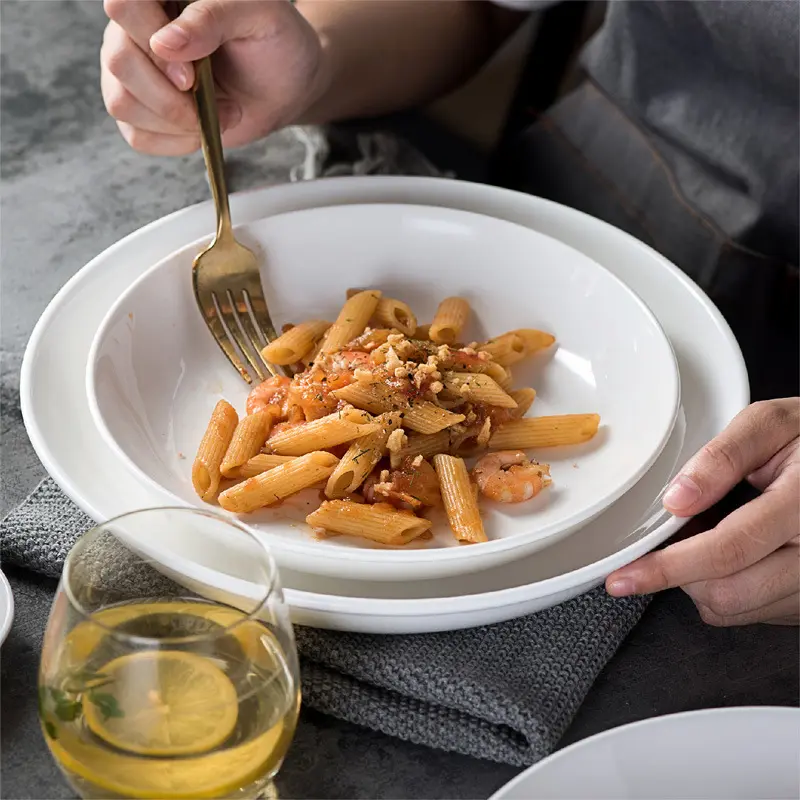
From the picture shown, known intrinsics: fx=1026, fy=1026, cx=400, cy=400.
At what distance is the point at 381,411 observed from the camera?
1269mm

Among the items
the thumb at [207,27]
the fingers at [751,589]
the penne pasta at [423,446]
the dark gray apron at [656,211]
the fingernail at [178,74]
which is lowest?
the dark gray apron at [656,211]

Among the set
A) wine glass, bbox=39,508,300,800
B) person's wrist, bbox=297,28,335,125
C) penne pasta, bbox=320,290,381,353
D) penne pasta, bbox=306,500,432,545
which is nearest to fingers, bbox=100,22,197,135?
person's wrist, bbox=297,28,335,125

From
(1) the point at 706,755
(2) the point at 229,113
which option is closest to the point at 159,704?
(1) the point at 706,755

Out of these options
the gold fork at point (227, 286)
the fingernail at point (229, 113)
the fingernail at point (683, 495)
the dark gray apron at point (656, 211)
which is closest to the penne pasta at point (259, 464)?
the gold fork at point (227, 286)

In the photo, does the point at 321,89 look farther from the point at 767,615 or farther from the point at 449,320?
the point at 767,615

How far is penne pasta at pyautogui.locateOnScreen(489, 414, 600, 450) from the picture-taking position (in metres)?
1.28

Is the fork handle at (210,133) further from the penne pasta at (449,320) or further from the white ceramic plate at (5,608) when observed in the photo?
the white ceramic plate at (5,608)

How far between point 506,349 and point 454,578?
44 centimetres

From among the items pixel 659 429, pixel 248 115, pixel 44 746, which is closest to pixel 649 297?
pixel 659 429

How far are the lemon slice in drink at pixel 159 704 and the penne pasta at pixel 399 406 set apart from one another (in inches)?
22.0

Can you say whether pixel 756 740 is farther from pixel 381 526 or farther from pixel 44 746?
pixel 44 746

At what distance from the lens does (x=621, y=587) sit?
100 centimetres

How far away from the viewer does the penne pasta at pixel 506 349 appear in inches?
55.1

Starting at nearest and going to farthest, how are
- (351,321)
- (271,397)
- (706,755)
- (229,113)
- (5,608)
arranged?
(706,755)
(5,608)
(271,397)
(351,321)
(229,113)
